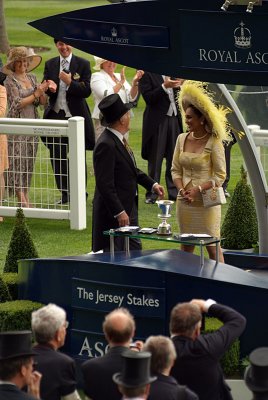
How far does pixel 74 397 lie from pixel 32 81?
32.2 feet

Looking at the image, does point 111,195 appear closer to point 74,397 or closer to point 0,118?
point 74,397

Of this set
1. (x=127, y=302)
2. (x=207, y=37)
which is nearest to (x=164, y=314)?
(x=127, y=302)

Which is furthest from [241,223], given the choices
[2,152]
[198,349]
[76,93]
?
[198,349]

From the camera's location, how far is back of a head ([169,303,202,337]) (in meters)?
9.82

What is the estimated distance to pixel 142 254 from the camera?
12.8 m

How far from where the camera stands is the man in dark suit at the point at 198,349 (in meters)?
9.86

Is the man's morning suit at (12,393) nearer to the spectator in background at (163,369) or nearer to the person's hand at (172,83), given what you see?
the spectator in background at (163,369)

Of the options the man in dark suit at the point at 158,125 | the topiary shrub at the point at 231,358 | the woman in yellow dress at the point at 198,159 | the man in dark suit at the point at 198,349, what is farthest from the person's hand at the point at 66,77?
the man in dark suit at the point at 198,349

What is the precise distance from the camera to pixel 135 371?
28.4 ft

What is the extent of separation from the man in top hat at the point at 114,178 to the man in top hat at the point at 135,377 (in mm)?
4796

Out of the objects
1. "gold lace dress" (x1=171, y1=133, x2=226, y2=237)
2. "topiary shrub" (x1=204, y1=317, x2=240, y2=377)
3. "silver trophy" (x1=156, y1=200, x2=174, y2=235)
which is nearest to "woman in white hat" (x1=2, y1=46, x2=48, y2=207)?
"gold lace dress" (x1=171, y1=133, x2=226, y2=237)

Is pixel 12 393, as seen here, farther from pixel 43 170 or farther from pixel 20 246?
pixel 43 170

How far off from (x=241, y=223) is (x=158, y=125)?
440 centimetres

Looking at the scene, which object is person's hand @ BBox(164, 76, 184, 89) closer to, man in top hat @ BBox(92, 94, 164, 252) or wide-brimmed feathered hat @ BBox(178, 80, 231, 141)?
man in top hat @ BBox(92, 94, 164, 252)
